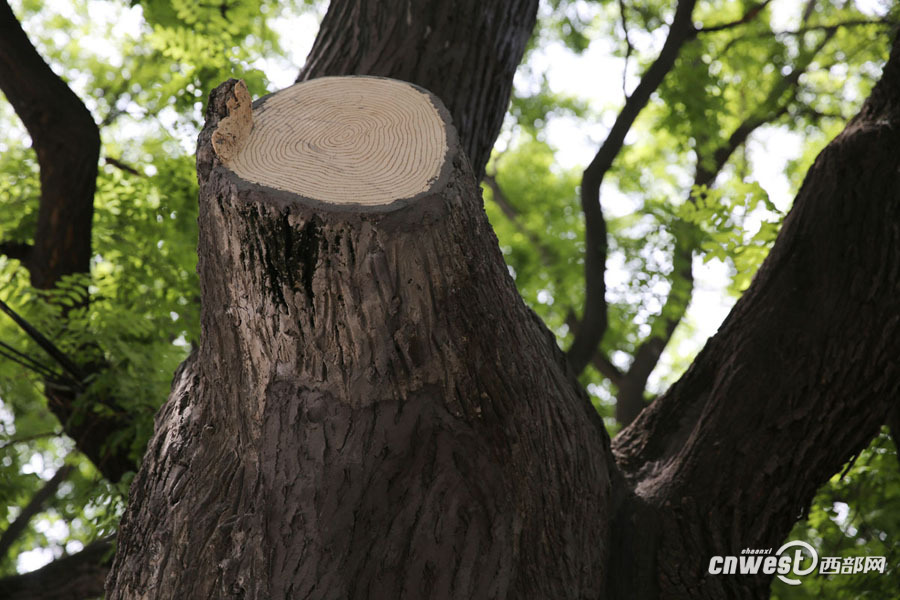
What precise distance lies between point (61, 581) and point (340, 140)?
349 cm

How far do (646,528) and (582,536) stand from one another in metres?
0.35

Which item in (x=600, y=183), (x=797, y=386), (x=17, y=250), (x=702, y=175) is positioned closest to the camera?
(x=797, y=386)

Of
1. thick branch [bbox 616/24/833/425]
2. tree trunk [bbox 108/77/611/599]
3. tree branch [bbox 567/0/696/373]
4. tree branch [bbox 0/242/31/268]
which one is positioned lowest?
tree trunk [bbox 108/77/611/599]

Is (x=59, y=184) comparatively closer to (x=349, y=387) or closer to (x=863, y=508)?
(x=349, y=387)

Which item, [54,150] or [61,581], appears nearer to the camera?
[54,150]

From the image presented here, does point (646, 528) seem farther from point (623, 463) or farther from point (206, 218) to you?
point (206, 218)

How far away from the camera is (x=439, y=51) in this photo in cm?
325

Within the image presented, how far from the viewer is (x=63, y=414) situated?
429 centimetres

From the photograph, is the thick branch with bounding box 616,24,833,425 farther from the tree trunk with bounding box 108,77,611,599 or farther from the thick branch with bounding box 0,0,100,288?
the tree trunk with bounding box 108,77,611,599

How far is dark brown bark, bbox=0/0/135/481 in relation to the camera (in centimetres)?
388

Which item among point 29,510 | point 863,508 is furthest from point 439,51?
point 29,510

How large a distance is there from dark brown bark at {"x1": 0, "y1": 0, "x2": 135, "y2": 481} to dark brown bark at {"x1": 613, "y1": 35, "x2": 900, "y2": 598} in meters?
2.86

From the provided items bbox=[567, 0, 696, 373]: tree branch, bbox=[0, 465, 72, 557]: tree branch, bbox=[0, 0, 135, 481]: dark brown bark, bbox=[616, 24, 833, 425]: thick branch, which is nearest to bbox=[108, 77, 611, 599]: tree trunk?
bbox=[0, 0, 135, 481]: dark brown bark

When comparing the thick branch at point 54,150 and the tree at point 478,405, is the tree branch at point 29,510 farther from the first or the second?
the tree at point 478,405
